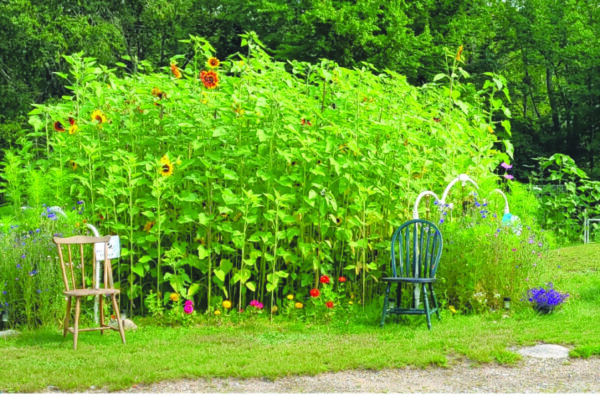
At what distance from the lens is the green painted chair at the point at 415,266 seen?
555 centimetres

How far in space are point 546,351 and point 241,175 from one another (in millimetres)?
2782

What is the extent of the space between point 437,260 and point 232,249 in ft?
5.43

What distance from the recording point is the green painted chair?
5.55m

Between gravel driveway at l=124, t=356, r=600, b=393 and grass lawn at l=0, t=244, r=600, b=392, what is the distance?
0.33 feet

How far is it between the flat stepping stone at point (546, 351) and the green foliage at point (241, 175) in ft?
5.53

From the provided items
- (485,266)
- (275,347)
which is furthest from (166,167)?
(485,266)

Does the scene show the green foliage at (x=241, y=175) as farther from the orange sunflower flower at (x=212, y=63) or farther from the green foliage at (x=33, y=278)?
the green foliage at (x=33, y=278)

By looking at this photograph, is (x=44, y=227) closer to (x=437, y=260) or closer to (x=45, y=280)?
(x=45, y=280)

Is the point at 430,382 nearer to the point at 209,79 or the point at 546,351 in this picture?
the point at 546,351

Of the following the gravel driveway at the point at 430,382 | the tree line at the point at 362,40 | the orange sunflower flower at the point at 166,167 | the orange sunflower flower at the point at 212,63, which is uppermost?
the tree line at the point at 362,40

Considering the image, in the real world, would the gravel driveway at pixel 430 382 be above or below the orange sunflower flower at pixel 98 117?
below

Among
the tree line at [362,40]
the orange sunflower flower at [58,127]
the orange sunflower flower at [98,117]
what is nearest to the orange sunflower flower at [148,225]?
the orange sunflower flower at [98,117]

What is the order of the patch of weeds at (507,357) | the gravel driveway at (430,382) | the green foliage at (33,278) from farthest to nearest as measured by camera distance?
the green foliage at (33,278)
the patch of weeds at (507,357)
the gravel driveway at (430,382)

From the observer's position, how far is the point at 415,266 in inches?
229
